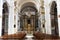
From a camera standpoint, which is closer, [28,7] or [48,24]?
[48,24]

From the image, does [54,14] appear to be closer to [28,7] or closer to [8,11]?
[8,11]

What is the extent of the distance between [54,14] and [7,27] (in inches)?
222

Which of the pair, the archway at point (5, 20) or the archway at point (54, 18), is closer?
the archway at point (54, 18)

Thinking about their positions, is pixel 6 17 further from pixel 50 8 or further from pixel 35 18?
pixel 35 18


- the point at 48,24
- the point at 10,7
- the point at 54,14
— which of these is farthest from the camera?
the point at 10,7

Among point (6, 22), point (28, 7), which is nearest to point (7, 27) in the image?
point (6, 22)

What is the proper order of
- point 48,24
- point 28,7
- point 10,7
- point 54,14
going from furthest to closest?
1. point 28,7
2. point 10,7
3. point 48,24
4. point 54,14

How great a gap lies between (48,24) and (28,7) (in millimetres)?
16398

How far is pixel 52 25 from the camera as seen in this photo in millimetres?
14359

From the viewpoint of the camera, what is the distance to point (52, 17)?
1433 centimetres

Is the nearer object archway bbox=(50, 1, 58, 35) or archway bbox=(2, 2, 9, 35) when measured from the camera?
archway bbox=(50, 1, 58, 35)

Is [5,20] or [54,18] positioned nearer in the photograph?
[54,18]

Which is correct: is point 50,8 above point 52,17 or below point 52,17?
above

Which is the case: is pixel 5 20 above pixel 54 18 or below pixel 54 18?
below
